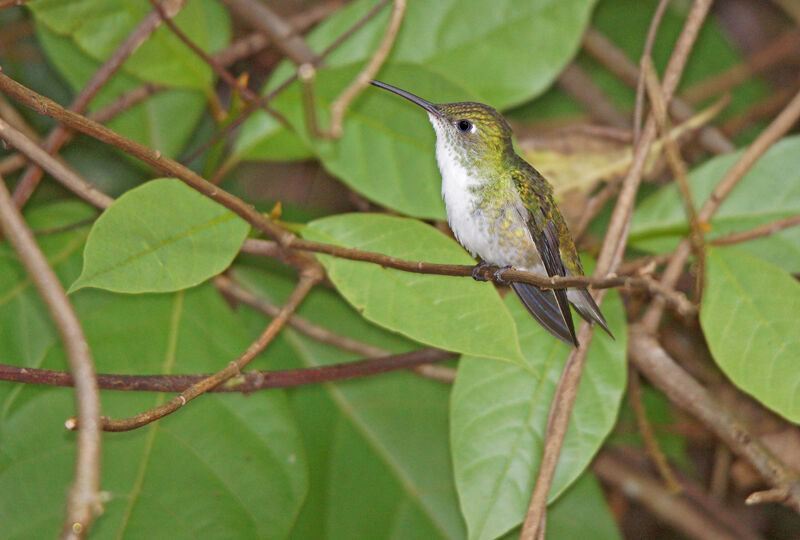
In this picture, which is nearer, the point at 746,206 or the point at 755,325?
the point at 755,325

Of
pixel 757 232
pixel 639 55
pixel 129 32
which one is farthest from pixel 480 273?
pixel 639 55

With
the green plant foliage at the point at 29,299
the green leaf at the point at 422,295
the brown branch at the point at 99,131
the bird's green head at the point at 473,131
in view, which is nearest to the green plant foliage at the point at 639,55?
the bird's green head at the point at 473,131

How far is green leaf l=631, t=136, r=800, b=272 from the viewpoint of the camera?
2154 millimetres

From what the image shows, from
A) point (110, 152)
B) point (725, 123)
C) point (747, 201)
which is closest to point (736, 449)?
point (747, 201)

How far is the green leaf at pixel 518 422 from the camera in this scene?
1.67 meters

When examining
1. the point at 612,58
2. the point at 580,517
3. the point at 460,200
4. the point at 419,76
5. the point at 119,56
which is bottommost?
the point at 580,517

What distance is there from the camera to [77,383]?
3.59ft

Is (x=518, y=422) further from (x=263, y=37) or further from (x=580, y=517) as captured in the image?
(x=263, y=37)

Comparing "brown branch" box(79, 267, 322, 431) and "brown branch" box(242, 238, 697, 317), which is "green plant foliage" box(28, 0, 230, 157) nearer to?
"brown branch" box(79, 267, 322, 431)

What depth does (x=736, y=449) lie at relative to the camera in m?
1.99

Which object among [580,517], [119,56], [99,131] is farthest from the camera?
[580,517]

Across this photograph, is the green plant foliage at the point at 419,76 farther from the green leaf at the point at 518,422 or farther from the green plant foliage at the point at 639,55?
the green plant foliage at the point at 639,55

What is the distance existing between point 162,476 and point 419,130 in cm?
101

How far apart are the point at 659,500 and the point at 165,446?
5.15 feet
